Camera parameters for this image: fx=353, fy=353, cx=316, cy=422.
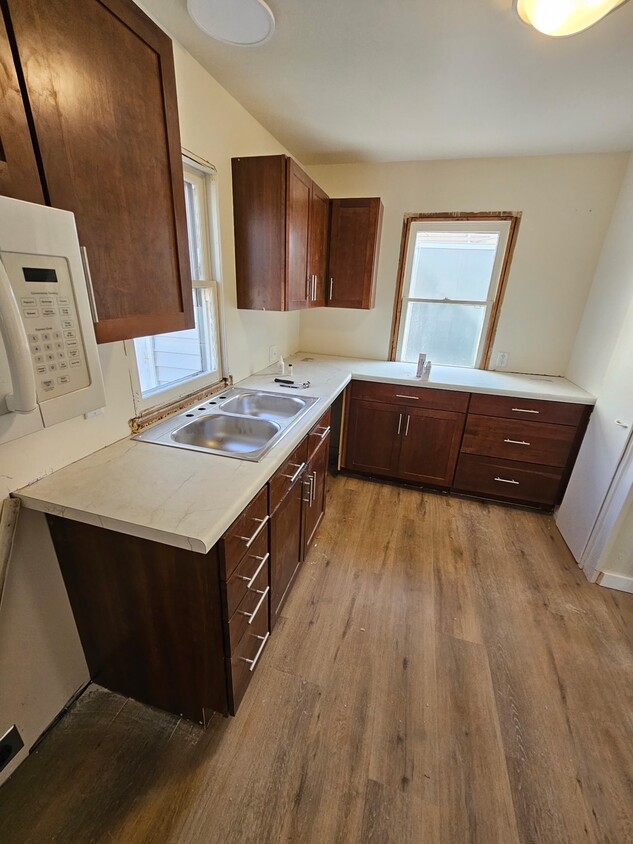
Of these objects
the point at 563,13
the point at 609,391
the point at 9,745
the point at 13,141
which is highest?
the point at 563,13

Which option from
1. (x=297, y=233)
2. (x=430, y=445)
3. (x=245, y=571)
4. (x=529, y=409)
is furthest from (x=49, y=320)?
(x=529, y=409)

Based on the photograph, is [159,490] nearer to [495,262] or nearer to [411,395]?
[411,395]

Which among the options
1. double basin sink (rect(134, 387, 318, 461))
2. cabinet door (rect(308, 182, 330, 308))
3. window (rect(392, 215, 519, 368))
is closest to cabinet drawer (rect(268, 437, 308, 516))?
double basin sink (rect(134, 387, 318, 461))

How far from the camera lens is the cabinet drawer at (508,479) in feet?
8.18

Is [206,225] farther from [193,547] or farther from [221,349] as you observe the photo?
[193,547]

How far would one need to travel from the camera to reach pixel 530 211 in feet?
8.29

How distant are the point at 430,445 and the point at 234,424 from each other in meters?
1.57

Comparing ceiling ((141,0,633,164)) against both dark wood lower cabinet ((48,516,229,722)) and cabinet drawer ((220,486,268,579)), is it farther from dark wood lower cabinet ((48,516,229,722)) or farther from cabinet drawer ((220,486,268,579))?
dark wood lower cabinet ((48,516,229,722))

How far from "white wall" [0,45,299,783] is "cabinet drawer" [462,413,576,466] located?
221 centimetres

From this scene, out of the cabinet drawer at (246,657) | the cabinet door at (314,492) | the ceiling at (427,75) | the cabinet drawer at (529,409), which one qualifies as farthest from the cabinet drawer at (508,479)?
the ceiling at (427,75)

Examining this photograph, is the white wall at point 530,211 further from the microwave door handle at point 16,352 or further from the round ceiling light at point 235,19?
the microwave door handle at point 16,352

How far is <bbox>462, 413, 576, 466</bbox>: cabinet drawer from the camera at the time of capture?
238cm

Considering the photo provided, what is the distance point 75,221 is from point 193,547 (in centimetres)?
80

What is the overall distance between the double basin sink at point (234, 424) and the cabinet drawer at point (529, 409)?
51.5 inches
